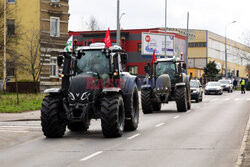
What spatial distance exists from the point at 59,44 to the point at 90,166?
125 ft

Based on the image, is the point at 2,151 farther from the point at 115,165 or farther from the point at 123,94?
the point at 123,94

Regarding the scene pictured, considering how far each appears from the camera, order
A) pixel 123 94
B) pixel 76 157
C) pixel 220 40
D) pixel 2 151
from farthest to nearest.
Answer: pixel 220 40, pixel 123 94, pixel 2 151, pixel 76 157

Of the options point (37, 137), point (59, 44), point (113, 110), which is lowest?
point (37, 137)

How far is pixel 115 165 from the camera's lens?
30.8 feet

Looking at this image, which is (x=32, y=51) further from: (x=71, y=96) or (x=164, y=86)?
(x=71, y=96)

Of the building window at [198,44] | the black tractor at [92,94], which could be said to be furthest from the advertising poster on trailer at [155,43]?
the building window at [198,44]

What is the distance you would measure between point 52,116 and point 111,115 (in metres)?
1.62

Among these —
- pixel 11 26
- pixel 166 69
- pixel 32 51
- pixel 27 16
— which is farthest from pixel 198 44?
pixel 166 69

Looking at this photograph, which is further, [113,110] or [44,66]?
[44,66]

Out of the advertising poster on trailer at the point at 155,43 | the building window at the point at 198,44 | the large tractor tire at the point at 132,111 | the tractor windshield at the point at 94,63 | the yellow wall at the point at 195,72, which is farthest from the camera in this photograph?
the building window at the point at 198,44

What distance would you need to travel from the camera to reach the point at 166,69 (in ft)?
84.4

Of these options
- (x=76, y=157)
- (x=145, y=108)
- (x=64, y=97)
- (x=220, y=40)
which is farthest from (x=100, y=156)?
(x=220, y=40)

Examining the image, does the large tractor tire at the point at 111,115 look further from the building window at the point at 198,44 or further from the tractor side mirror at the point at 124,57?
the building window at the point at 198,44

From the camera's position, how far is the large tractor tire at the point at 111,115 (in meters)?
13.2
